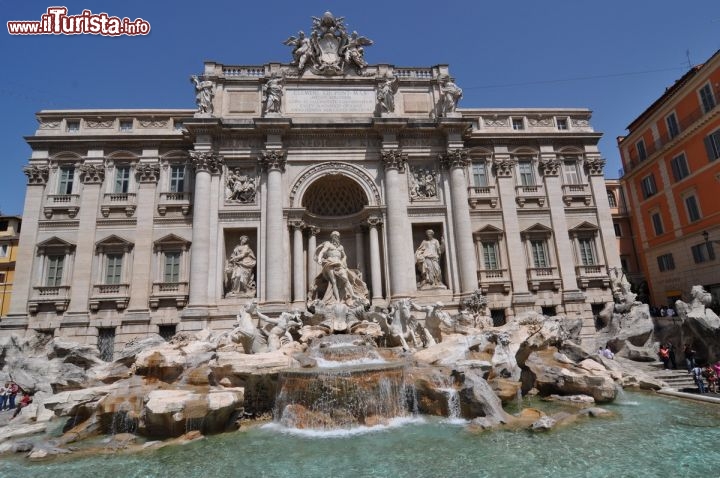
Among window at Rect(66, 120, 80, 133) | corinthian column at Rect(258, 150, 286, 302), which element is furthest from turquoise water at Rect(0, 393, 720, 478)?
window at Rect(66, 120, 80, 133)

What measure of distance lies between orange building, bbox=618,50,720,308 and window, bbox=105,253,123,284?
30.7 meters

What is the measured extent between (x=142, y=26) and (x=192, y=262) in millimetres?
10305

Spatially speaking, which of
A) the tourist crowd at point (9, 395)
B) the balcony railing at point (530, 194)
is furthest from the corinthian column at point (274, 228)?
the balcony railing at point (530, 194)

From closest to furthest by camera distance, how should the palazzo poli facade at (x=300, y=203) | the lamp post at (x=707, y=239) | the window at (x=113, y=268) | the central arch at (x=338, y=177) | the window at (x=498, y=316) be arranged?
1. the palazzo poli facade at (x=300, y=203)
2. the window at (x=113, y=268)
3. the window at (x=498, y=316)
4. the central arch at (x=338, y=177)
5. the lamp post at (x=707, y=239)

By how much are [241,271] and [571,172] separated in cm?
1972

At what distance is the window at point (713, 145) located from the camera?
21.3m

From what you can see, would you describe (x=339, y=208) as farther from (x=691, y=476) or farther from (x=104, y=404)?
(x=691, y=476)

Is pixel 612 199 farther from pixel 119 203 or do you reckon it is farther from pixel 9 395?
pixel 9 395

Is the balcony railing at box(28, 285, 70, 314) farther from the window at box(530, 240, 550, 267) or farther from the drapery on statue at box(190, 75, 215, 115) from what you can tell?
the window at box(530, 240, 550, 267)

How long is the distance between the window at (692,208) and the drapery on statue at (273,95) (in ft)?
81.5

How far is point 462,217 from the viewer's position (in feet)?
67.4

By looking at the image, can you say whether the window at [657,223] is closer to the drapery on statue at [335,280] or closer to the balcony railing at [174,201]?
the drapery on statue at [335,280]

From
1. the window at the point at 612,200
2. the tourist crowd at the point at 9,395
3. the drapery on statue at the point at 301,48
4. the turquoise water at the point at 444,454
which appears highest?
the drapery on statue at the point at 301,48

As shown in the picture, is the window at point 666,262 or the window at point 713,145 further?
the window at point 666,262
